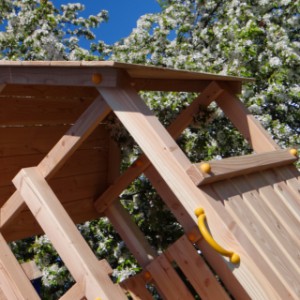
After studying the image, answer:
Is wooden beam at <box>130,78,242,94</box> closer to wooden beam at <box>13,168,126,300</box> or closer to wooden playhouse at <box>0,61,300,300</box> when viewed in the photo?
wooden playhouse at <box>0,61,300,300</box>

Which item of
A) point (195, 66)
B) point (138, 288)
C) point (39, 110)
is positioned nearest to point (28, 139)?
point (39, 110)

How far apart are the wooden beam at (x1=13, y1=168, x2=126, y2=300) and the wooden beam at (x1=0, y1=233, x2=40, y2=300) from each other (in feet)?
1.48

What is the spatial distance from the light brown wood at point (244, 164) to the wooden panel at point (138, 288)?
159 centimetres

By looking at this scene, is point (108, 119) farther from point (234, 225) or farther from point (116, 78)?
point (234, 225)

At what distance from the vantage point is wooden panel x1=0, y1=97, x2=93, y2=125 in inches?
136

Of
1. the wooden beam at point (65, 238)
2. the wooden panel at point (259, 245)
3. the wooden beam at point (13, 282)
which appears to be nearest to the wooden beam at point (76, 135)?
the wooden beam at point (65, 238)

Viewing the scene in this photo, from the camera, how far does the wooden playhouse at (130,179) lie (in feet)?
7.39

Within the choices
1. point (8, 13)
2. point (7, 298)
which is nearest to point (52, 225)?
point (7, 298)

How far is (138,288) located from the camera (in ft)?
13.3

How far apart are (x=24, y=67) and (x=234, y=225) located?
1.49 meters

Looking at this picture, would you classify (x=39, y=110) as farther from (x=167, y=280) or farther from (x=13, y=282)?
(x=167, y=280)

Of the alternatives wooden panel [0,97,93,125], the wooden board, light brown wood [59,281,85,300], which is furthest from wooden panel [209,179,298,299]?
wooden panel [0,97,93,125]

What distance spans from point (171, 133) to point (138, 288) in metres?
1.31

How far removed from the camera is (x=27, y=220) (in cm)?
388
